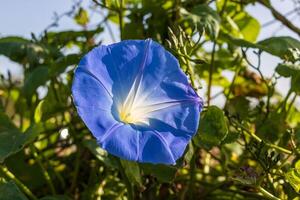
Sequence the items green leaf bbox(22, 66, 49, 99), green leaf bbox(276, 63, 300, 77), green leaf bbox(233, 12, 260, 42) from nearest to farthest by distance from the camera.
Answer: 1. green leaf bbox(276, 63, 300, 77)
2. green leaf bbox(22, 66, 49, 99)
3. green leaf bbox(233, 12, 260, 42)

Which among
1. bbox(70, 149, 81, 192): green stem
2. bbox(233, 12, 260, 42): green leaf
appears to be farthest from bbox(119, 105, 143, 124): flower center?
bbox(233, 12, 260, 42): green leaf

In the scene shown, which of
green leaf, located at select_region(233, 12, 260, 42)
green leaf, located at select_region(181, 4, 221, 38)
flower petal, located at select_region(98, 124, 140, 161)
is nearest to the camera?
flower petal, located at select_region(98, 124, 140, 161)

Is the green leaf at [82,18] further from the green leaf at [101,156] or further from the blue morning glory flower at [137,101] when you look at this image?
the blue morning glory flower at [137,101]

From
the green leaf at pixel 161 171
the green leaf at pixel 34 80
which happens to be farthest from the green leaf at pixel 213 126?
the green leaf at pixel 34 80

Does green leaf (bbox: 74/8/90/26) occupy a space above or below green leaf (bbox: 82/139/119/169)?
above

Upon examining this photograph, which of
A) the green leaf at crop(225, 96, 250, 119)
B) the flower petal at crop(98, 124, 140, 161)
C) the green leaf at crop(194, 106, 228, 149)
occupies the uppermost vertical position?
the flower petal at crop(98, 124, 140, 161)

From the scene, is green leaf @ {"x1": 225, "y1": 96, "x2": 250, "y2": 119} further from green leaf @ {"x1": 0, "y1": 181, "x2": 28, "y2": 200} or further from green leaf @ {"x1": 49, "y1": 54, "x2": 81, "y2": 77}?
green leaf @ {"x1": 0, "y1": 181, "x2": 28, "y2": 200}

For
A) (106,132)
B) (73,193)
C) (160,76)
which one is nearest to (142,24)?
(73,193)
